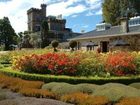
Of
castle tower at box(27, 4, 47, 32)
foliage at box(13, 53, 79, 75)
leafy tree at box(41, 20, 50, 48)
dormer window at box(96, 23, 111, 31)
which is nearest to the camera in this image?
foliage at box(13, 53, 79, 75)

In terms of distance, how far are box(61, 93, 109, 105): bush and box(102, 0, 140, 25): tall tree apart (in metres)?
57.5

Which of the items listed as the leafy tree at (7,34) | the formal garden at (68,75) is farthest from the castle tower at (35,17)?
the formal garden at (68,75)

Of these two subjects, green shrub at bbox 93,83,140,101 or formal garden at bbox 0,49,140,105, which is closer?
green shrub at bbox 93,83,140,101

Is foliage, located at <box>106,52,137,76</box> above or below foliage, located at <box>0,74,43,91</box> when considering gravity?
above

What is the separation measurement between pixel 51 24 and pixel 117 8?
42942 millimetres

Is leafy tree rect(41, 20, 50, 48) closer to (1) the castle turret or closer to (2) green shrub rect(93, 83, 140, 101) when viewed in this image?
(1) the castle turret

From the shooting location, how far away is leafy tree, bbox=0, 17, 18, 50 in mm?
93188

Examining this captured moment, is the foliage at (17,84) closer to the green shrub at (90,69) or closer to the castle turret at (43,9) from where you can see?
the green shrub at (90,69)

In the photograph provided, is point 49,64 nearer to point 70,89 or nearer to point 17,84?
A: point 17,84

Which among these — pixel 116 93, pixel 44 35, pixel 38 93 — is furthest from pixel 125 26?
pixel 44 35

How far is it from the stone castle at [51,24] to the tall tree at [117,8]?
113 feet

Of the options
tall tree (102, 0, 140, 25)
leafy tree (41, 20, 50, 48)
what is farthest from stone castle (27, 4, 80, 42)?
tall tree (102, 0, 140, 25)

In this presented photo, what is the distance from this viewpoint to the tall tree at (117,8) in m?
69.9

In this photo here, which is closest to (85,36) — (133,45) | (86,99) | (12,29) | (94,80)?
(133,45)
